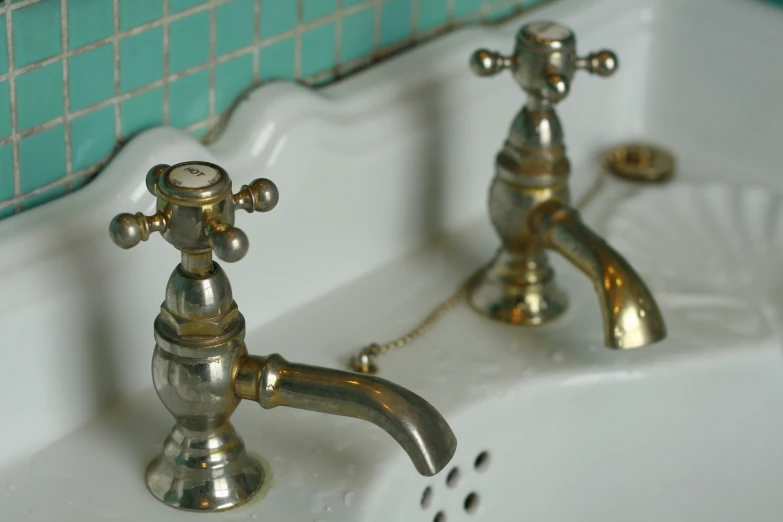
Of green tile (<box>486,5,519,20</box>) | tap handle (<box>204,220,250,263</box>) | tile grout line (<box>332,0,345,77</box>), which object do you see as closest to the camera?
tap handle (<box>204,220,250,263</box>)

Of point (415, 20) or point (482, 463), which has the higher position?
point (415, 20)

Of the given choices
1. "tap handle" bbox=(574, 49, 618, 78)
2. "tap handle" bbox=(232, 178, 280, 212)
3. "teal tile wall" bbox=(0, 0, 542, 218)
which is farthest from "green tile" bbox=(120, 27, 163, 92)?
"tap handle" bbox=(574, 49, 618, 78)

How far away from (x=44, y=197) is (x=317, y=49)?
0.18 metres

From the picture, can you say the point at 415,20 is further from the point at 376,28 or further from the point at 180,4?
the point at 180,4

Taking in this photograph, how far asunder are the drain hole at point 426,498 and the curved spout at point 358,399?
0.08 metres

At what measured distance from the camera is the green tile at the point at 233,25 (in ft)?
1.92

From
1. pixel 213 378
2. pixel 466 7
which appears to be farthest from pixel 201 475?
pixel 466 7

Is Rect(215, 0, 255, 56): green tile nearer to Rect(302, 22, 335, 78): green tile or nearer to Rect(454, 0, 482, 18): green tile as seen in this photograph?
Rect(302, 22, 335, 78): green tile

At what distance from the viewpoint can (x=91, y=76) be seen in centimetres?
53

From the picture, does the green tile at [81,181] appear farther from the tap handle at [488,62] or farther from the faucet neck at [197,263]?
the tap handle at [488,62]

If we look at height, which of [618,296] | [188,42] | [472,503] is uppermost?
[188,42]

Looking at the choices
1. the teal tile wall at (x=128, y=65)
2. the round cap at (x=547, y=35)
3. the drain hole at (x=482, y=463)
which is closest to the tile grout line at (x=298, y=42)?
the teal tile wall at (x=128, y=65)

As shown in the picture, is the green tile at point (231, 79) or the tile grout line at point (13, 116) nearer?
the tile grout line at point (13, 116)

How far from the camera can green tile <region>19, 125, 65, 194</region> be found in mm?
521
